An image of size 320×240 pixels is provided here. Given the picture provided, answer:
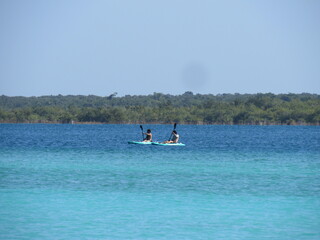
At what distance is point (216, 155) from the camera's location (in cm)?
4466

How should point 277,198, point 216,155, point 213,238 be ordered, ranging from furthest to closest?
point 216,155
point 277,198
point 213,238

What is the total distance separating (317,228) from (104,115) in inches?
6045

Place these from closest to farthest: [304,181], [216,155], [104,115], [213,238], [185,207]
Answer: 1. [213,238]
2. [185,207]
3. [304,181]
4. [216,155]
5. [104,115]

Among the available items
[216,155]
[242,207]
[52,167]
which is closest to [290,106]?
[216,155]

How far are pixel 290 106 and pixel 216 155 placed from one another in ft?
430

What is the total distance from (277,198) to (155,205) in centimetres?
449

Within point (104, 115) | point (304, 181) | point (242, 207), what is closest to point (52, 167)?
point (304, 181)

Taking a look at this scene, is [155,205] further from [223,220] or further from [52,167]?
[52,167]

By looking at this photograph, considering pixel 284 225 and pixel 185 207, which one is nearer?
pixel 284 225

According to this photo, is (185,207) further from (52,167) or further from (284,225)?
(52,167)

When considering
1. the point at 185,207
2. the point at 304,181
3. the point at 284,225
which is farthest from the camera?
the point at 304,181

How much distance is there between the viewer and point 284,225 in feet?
61.8

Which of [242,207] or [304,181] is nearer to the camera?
[242,207]

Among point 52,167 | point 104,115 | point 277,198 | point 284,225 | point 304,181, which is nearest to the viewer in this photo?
point 284,225
